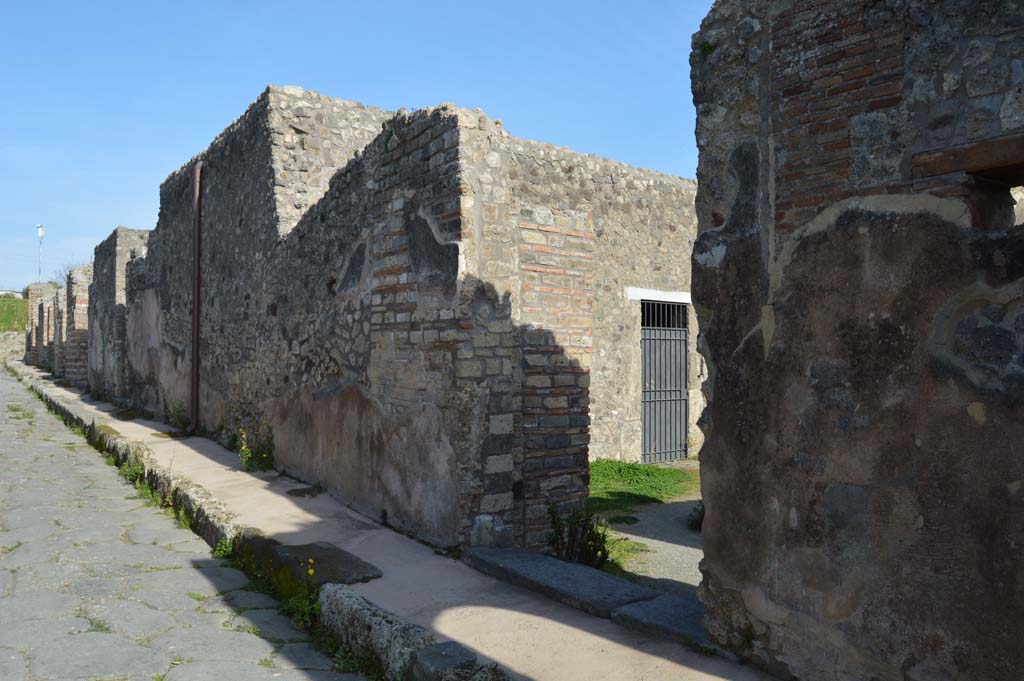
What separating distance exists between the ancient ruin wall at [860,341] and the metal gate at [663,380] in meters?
6.86

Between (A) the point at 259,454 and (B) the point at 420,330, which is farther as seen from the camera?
(A) the point at 259,454

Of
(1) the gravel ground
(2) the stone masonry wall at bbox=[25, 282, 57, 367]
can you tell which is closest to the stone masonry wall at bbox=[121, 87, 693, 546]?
(1) the gravel ground

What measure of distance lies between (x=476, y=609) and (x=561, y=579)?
475 millimetres

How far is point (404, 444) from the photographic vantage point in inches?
197

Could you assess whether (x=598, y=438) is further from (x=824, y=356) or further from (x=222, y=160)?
(x=824, y=356)

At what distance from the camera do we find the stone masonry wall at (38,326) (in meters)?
26.0

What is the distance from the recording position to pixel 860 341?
2.53m

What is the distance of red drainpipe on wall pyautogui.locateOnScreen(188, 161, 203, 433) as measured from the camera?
32.2 feet

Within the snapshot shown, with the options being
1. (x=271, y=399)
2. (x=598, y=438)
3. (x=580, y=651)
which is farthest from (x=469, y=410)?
(x=598, y=438)

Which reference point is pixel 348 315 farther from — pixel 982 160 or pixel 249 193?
pixel 982 160

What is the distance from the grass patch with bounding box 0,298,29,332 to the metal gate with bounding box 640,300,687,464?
3336cm

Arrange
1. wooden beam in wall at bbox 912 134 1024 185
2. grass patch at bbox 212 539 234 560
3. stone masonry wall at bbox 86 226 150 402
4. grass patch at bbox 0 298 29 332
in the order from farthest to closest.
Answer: grass patch at bbox 0 298 29 332 → stone masonry wall at bbox 86 226 150 402 → grass patch at bbox 212 539 234 560 → wooden beam in wall at bbox 912 134 1024 185

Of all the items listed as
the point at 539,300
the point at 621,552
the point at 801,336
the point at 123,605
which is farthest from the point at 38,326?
the point at 801,336

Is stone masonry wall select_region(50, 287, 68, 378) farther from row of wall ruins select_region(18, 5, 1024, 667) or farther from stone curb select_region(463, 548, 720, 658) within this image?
stone curb select_region(463, 548, 720, 658)
